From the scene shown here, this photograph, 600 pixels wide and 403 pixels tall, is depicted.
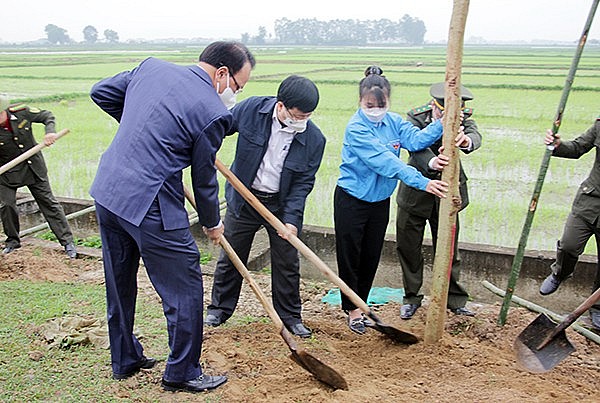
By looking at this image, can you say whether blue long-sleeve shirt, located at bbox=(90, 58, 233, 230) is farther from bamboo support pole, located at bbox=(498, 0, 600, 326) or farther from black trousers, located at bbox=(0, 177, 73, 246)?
black trousers, located at bbox=(0, 177, 73, 246)

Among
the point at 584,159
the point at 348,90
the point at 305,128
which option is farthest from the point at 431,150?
the point at 348,90

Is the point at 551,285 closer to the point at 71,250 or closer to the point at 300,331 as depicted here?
the point at 300,331

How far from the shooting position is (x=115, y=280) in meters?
2.96

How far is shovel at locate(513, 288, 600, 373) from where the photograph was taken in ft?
10.9

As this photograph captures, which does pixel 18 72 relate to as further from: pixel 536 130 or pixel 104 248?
pixel 104 248

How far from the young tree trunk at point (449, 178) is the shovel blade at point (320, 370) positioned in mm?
815

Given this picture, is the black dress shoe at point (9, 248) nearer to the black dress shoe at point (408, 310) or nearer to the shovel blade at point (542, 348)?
the black dress shoe at point (408, 310)

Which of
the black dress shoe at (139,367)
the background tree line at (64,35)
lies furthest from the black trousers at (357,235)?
the background tree line at (64,35)

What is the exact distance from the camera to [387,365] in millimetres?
3408

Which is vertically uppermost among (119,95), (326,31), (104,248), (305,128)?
(119,95)

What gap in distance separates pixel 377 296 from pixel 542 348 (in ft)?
5.88

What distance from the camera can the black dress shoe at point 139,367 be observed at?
3102 millimetres

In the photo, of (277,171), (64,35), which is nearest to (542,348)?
(277,171)

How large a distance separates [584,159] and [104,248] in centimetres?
764
